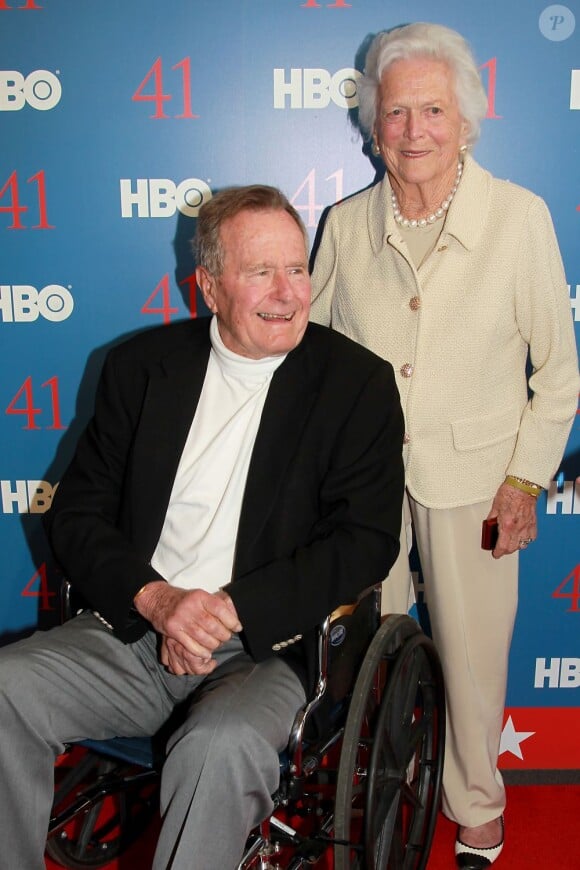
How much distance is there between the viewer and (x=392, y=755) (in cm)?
194

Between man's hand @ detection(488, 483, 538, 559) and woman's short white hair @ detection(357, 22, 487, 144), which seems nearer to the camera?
woman's short white hair @ detection(357, 22, 487, 144)

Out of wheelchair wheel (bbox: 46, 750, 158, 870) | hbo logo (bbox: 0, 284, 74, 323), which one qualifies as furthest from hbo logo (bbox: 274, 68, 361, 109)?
wheelchair wheel (bbox: 46, 750, 158, 870)

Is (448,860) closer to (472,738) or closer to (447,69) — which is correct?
(472,738)

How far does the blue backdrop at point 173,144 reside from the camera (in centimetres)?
249

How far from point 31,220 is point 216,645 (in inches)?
59.4

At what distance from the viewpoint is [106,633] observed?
195 centimetres

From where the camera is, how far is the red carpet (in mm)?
2404

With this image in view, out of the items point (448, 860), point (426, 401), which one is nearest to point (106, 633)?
point (426, 401)

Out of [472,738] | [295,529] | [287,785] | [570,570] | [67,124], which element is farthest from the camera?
[570,570]

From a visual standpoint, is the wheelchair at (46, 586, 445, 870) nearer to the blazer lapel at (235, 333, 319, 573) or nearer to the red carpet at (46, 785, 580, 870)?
the red carpet at (46, 785, 580, 870)

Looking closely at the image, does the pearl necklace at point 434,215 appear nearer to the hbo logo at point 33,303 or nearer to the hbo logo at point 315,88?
the hbo logo at point 315,88

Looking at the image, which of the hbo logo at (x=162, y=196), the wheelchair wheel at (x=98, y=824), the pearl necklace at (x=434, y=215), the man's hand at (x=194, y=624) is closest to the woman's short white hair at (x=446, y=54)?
the pearl necklace at (x=434, y=215)

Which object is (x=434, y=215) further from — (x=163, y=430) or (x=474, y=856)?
(x=474, y=856)

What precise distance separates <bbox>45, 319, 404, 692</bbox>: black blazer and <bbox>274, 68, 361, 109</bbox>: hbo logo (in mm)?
876
